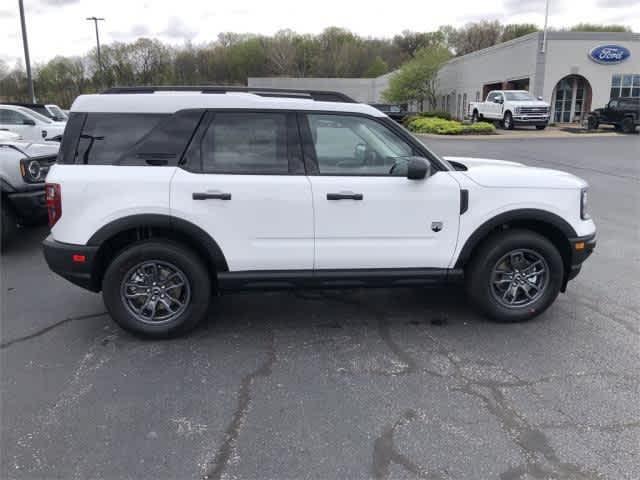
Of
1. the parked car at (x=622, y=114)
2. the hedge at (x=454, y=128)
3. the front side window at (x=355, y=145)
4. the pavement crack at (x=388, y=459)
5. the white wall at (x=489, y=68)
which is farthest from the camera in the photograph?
the white wall at (x=489, y=68)

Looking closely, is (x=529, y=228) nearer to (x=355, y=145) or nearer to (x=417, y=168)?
(x=417, y=168)

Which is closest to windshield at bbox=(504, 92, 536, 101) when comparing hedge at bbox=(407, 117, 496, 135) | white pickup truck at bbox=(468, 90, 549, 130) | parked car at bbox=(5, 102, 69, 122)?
white pickup truck at bbox=(468, 90, 549, 130)

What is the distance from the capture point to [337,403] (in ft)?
10.1

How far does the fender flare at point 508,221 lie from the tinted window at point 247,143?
1.57 metres

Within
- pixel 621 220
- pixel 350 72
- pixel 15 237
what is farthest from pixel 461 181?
pixel 350 72

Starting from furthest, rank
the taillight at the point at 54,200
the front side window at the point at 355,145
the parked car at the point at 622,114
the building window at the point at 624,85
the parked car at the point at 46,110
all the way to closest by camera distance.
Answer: the building window at the point at 624,85 → the parked car at the point at 622,114 → the parked car at the point at 46,110 → the front side window at the point at 355,145 → the taillight at the point at 54,200

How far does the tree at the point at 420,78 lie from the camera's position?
4216cm

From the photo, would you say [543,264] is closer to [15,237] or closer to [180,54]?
[15,237]

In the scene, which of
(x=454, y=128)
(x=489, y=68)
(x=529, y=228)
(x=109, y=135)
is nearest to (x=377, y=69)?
(x=489, y=68)

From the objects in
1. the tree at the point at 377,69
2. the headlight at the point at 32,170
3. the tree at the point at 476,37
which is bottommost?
the headlight at the point at 32,170

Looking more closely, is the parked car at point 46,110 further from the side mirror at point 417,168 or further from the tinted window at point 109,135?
the side mirror at point 417,168

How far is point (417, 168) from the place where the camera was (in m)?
3.71

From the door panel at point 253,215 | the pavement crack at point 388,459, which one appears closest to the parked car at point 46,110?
the door panel at point 253,215

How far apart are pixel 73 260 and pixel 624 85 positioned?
118 feet
